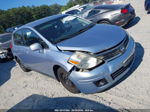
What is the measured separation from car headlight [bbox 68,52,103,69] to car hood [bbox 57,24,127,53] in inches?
4.9

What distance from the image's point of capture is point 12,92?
4930 mm

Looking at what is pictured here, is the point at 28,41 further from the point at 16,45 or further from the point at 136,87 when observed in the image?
the point at 136,87

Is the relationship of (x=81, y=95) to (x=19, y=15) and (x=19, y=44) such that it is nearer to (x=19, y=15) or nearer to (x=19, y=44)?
(x=19, y=44)

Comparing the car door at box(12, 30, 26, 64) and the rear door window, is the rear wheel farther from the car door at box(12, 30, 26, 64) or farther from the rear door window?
the rear door window

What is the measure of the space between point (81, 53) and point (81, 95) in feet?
3.41

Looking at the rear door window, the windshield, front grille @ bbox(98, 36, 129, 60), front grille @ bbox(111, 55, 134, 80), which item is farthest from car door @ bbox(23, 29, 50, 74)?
front grille @ bbox(111, 55, 134, 80)

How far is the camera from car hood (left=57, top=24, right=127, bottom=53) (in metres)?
3.29

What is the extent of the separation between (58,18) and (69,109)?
108 inches

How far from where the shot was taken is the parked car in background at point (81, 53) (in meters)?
3.19

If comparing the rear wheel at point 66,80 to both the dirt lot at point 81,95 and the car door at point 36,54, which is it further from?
the car door at point 36,54

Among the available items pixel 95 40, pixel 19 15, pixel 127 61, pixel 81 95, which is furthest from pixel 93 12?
pixel 19 15

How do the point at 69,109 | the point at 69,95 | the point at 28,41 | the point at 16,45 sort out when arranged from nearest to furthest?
the point at 69,109
the point at 69,95
the point at 28,41
the point at 16,45

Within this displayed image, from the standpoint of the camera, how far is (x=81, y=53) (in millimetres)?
3309

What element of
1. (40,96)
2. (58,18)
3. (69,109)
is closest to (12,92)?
(40,96)
